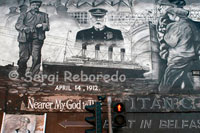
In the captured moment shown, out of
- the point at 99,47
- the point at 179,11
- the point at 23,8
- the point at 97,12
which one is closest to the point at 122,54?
the point at 99,47

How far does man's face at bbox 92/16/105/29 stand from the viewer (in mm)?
16062

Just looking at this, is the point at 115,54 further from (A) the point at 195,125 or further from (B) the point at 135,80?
(A) the point at 195,125

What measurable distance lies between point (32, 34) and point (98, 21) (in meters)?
3.81

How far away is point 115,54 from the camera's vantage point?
15.5 m

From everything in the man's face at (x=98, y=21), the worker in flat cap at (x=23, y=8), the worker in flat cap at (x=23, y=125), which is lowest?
the worker in flat cap at (x=23, y=125)

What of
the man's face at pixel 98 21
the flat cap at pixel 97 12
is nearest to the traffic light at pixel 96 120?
the man's face at pixel 98 21

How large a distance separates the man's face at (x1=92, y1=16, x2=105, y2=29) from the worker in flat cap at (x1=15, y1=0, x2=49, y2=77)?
269 centimetres

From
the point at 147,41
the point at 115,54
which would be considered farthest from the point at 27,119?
the point at 147,41

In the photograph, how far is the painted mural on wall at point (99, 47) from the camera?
1482 centimetres

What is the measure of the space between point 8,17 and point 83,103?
670 cm

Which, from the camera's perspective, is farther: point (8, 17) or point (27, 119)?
point (8, 17)

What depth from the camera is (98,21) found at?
16172mm

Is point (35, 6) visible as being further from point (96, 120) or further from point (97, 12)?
point (96, 120)

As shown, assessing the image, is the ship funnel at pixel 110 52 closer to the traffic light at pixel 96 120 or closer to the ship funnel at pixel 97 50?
the ship funnel at pixel 97 50
